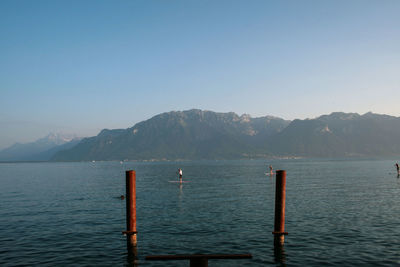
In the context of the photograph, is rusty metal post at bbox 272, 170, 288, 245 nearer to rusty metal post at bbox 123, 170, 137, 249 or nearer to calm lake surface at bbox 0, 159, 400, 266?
calm lake surface at bbox 0, 159, 400, 266

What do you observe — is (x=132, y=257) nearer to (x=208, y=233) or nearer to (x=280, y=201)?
(x=208, y=233)

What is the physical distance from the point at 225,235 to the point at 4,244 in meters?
15.7

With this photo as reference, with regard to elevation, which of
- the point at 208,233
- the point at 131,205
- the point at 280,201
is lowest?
the point at 208,233

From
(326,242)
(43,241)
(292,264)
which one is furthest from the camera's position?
(43,241)

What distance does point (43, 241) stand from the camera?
76.5 ft

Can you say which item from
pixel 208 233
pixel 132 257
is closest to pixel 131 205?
pixel 132 257

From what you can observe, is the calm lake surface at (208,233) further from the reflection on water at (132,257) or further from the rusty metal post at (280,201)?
the rusty metal post at (280,201)

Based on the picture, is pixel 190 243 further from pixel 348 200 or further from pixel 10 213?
pixel 348 200

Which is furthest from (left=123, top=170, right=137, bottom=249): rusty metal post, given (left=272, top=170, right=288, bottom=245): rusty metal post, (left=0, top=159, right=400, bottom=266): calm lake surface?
(left=272, top=170, right=288, bottom=245): rusty metal post

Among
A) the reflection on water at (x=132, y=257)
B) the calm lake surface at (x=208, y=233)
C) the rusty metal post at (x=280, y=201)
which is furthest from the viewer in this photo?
the rusty metal post at (x=280, y=201)

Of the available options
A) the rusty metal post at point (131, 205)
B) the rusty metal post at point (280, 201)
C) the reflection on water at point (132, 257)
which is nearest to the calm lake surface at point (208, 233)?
the reflection on water at point (132, 257)

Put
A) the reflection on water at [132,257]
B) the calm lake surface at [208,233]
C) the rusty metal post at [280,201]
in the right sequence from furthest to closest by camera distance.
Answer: the rusty metal post at [280,201] < the calm lake surface at [208,233] < the reflection on water at [132,257]

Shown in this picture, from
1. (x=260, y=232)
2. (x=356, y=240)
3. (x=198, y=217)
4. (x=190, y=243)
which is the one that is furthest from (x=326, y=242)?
(x=198, y=217)

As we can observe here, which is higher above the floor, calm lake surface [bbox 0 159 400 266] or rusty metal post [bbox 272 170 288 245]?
rusty metal post [bbox 272 170 288 245]
